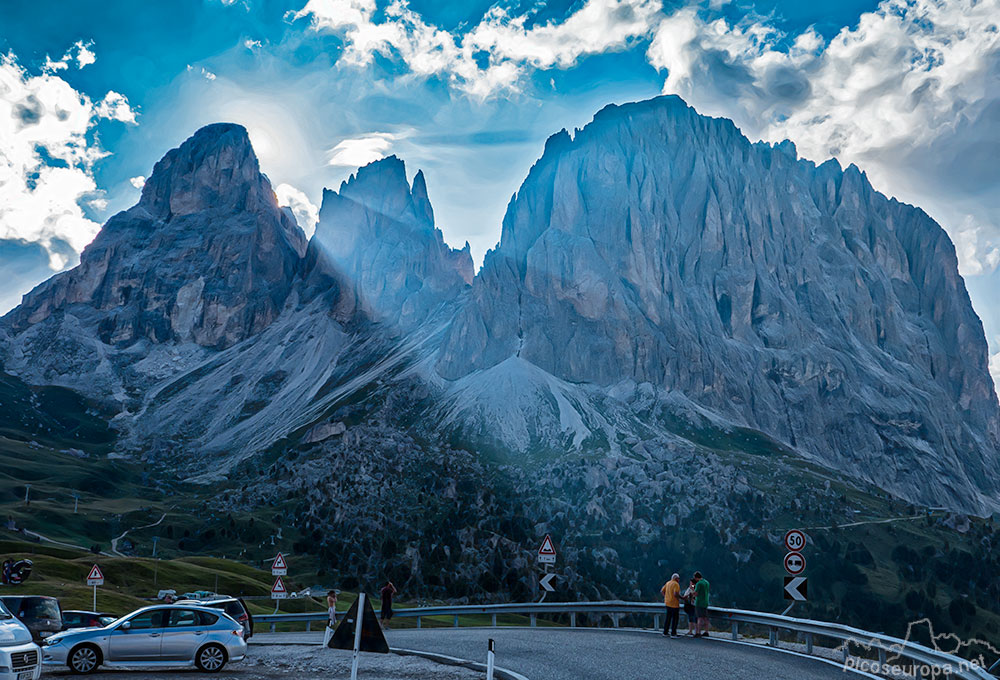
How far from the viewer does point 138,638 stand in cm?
2388

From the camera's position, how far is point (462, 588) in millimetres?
138500

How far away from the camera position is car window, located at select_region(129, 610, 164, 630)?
24.0 m

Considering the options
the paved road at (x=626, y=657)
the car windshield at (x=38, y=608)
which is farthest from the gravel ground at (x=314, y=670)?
the car windshield at (x=38, y=608)

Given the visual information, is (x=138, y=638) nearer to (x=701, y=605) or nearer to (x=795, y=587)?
(x=701, y=605)

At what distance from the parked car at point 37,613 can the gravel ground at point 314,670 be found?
415 cm

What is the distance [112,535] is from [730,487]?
127m

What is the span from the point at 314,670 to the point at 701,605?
559 inches

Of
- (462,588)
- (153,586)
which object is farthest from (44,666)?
(462,588)

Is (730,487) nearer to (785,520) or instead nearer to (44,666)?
(785,520)

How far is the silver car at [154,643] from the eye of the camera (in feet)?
76.0

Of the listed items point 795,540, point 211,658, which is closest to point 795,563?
point 795,540

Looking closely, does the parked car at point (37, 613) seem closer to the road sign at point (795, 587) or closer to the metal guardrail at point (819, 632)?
the metal guardrail at point (819, 632)

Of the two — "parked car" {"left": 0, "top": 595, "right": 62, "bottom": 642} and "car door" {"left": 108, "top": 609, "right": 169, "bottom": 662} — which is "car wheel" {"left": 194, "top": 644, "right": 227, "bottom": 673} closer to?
"car door" {"left": 108, "top": 609, "right": 169, "bottom": 662}

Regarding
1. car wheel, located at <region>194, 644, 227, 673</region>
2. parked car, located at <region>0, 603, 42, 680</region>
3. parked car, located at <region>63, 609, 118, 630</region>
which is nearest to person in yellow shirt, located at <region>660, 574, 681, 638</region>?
car wheel, located at <region>194, 644, 227, 673</region>
